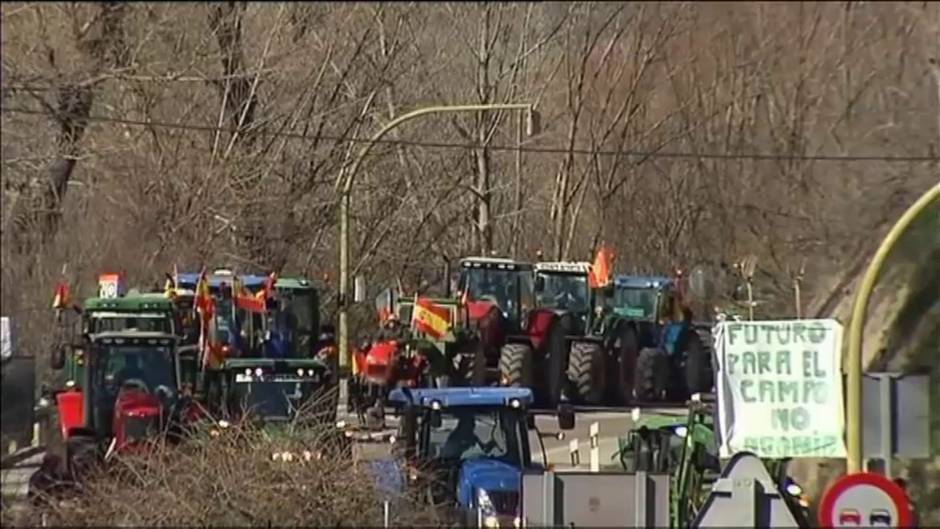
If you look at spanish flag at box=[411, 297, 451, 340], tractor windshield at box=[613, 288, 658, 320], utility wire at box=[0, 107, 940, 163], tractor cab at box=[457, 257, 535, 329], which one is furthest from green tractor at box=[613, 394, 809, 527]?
tractor windshield at box=[613, 288, 658, 320]

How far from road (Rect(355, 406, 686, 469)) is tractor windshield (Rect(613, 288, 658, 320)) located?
102 inches

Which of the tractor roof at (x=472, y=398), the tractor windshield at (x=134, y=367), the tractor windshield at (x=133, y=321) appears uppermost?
the tractor windshield at (x=133, y=321)

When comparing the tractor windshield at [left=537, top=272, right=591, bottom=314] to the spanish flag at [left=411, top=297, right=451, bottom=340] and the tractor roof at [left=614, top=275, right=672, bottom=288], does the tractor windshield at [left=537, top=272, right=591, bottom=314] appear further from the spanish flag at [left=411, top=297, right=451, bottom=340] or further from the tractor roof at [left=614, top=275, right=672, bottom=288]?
the spanish flag at [left=411, top=297, right=451, bottom=340]

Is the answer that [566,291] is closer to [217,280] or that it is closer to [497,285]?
[497,285]

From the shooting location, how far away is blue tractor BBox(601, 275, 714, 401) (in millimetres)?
30094

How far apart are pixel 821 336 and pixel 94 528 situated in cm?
501

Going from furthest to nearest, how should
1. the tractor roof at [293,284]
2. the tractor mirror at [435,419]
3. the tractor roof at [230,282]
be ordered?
the tractor roof at [293,284]
the tractor roof at [230,282]
the tractor mirror at [435,419]

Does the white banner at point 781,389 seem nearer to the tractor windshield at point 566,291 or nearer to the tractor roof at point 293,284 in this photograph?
the tractor roof at point 293,284

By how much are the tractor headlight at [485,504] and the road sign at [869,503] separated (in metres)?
4.63

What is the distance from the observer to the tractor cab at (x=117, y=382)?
1719 cm

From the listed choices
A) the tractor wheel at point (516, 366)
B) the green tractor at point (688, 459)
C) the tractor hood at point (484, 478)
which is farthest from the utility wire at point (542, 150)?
the green tractor at point (688, 459)

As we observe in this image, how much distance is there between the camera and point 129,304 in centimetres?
2322

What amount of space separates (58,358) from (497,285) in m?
11.3

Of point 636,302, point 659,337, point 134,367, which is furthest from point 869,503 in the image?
point 636,302
